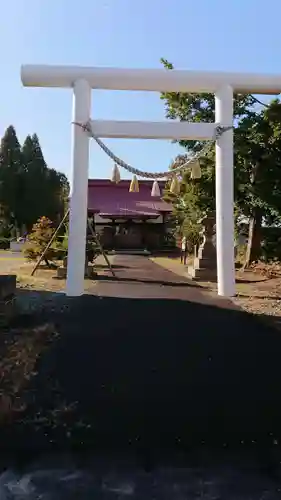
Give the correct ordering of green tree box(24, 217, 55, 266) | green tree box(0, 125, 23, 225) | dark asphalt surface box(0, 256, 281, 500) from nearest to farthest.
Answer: dark asphalt surface box(0, 256, 281, 500)
green tree box(24, 217, 55, 266)
green tree box(0, 125, 23, 225)

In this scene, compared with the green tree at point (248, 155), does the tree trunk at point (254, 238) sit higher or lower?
lower

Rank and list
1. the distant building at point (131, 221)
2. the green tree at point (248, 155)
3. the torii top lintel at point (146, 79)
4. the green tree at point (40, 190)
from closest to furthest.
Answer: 1. the torii top lintel at point (146, 79)
2. the green tree at point (248, 155)
3. the distant building at point (131, 221)
4. the green tree at point (40, 190)

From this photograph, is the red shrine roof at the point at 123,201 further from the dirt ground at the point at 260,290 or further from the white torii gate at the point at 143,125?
the white torii gate at the point at 143,125

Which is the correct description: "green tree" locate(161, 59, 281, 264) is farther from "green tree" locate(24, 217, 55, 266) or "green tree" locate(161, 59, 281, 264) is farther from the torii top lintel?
"green tree" locate(24, 217, 55, 266)

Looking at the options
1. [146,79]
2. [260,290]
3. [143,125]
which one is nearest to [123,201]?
[260,290]

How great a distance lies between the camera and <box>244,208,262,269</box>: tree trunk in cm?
1609

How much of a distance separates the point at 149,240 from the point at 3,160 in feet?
51.1

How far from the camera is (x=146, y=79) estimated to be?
415 inches

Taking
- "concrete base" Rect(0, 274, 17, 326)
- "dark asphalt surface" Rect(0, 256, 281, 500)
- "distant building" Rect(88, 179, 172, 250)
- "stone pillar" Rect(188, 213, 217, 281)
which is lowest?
"dark asphalt surface" Rect(0, 256, 281, 500)

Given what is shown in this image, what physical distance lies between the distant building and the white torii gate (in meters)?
19.1

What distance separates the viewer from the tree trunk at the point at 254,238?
1609cm

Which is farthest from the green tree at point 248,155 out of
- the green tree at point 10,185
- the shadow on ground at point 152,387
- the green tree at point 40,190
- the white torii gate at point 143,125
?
the green tree at point 10,185

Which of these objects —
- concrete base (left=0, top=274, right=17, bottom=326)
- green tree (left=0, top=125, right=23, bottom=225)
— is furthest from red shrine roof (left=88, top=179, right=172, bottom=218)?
concrete base (left=0, top=274, right=17, bottom=326)

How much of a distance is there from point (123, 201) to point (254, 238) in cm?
1653
